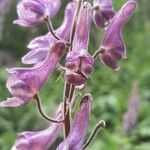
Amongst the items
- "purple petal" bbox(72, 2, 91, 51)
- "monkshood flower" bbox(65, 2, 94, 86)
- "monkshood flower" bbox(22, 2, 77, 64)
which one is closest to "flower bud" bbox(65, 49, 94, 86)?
"monkshood flower" bbox(65, 2, 94, 86)

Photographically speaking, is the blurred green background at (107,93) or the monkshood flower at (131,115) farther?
the blurred green background at (107,93)

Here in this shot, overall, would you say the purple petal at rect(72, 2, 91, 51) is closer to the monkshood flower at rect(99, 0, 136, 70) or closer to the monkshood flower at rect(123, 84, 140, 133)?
the monkshood flower at rect(99, 0, 136, 70)

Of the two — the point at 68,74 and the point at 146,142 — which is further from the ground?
the point at 68,74

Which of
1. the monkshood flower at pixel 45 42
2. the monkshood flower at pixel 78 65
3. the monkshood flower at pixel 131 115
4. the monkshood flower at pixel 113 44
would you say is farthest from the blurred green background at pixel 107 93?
the monkshood flower at pixel 78 65

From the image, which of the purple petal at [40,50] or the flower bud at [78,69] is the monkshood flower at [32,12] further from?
the flower bud at [78,69]

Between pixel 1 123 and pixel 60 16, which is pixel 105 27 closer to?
pixel 1 123

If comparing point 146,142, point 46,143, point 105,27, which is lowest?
point 146,142

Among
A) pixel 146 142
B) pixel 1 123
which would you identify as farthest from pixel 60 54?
pixel 146 142
